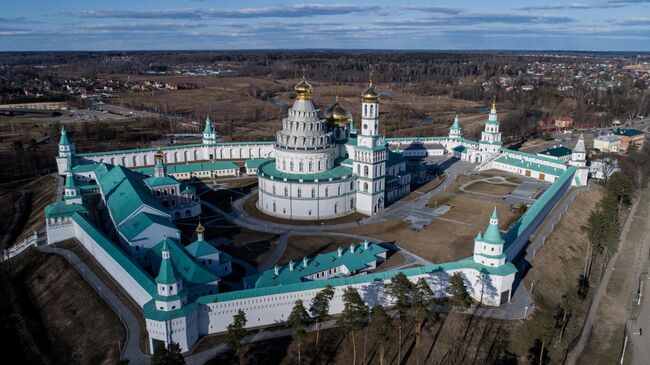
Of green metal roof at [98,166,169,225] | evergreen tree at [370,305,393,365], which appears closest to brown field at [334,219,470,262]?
evergreen tree at [370,305,393,365]

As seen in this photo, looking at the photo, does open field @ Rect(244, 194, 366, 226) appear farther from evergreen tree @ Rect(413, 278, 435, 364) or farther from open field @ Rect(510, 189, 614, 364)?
evergreen tree @ Rect(413, 278, 435, 364)

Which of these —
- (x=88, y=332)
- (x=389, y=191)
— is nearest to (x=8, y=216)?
(x=88, y=332)

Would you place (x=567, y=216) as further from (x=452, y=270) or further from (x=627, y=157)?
(x=627, y=157)

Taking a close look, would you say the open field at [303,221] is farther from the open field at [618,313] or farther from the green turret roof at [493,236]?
the open field at [618,313]

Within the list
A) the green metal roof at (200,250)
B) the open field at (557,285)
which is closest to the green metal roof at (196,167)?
the green metal roof at (200,250)

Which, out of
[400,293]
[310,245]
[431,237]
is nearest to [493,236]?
[400,293]
